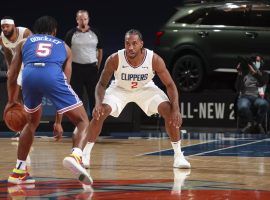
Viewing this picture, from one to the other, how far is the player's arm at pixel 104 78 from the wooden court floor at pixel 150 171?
0.84 m

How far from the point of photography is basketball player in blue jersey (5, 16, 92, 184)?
827 cm

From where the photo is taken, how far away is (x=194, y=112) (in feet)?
53.1

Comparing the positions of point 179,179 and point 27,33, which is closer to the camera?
point 179,179

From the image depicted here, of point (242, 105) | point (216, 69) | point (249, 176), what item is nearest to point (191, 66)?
point (216, 69)

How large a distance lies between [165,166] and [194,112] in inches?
245

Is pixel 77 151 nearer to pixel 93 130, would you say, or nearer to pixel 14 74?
pixel 14 74

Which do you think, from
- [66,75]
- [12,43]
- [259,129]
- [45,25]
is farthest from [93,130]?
[259,129]

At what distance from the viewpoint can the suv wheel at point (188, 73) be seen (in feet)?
52.7

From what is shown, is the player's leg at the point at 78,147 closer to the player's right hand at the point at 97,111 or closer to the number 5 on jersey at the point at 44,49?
the number 5 on jersey at the point at 44,49

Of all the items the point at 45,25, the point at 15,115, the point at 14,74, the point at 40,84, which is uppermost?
the point at 45,25

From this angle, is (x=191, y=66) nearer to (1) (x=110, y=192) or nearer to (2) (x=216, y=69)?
(2) (x=216, y=69)

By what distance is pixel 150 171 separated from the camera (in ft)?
31.1

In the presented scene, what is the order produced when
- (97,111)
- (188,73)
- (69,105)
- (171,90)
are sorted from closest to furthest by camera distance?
(69,105) → (97,111) → (171,90) → (188,73)

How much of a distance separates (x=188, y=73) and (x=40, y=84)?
8277mm
